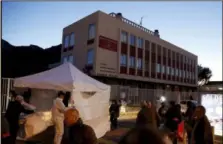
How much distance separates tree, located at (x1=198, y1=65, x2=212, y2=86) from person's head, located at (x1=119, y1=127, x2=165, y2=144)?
276ft

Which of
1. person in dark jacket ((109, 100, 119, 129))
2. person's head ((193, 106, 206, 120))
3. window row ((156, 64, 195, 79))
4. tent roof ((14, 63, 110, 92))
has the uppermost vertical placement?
window row ((156, 64, 195, 79))

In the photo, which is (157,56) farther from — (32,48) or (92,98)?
(92,98)

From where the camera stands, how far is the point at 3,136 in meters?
4.78

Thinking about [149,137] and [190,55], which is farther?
[190,55]

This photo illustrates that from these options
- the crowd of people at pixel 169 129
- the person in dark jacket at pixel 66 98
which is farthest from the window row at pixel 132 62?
the person in dark jacket at pixel 66 98

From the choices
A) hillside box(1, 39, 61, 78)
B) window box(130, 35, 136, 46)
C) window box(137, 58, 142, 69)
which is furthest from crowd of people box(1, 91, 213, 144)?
hillside box(1, 39, 61, 78)

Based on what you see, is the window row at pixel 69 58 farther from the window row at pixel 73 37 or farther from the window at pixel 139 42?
the window at pixel 139 42

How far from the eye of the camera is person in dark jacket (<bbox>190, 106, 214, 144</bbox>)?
18.1 ft

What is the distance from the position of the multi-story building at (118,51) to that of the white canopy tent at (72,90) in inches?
703

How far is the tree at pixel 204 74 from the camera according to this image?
82062 millimetres

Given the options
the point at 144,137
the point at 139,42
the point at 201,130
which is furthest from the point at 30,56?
the point at 144,137

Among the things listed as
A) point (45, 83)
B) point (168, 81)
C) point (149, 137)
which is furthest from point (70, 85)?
point (168, 81)

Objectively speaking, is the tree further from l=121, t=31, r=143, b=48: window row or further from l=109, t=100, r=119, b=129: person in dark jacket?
l=109, t=100, r=119, b=129: person in dark jacket

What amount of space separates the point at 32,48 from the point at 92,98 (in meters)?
42.5
